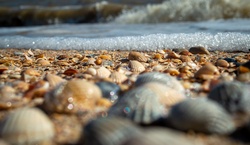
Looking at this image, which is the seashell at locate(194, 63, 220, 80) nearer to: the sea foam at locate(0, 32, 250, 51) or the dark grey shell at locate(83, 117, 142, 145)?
the dark grey shell at locate(83, 117, 142, 145)

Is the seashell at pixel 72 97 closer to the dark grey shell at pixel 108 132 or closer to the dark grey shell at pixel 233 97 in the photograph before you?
the dark grey shell at pixel 108 132

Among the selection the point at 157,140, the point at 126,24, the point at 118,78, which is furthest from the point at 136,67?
the point at 126,24

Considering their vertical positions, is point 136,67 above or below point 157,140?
below

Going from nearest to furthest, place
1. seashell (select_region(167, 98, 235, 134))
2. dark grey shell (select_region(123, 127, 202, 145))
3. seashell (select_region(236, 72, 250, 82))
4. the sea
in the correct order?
dark grey shell (select_region(123, 127, 202, 145)) < seashell (select_region(167, 98, 235, 134)) < seashell (select_region(236, 72, 250, 82)) < the sea

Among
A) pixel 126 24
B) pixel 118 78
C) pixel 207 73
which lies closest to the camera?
pixel 118 78

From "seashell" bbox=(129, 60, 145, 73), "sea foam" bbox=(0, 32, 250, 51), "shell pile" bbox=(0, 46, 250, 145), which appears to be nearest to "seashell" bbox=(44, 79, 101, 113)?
"shell pile" bbox=(0, 46, 250, 145)

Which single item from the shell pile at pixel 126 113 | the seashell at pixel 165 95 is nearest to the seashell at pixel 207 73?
the shell pile at pixel 126 113

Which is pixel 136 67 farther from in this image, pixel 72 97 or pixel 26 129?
pixel 26 129
